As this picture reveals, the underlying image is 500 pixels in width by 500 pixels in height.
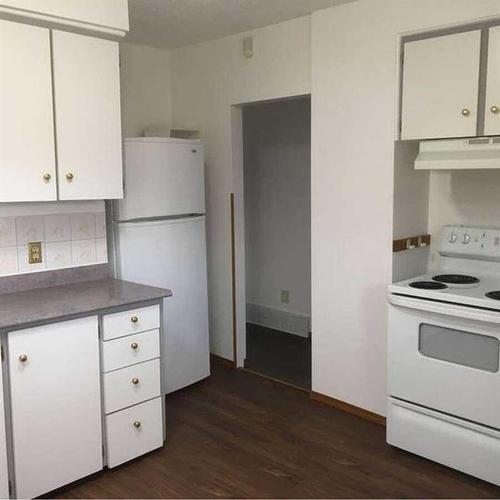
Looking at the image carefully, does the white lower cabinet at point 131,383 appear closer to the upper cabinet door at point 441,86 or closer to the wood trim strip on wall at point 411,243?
the wood trim strip on wall at point 411,243

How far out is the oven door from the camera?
2.40 meters

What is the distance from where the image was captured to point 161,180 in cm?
332

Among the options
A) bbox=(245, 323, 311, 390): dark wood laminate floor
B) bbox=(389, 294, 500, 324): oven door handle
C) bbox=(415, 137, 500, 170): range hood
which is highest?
bbox=(415, 137, 500, 170): range hood

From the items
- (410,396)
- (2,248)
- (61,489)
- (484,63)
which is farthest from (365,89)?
(61,489)

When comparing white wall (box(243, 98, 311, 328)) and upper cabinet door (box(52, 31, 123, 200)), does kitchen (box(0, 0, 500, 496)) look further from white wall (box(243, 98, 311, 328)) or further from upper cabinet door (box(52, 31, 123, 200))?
white wall (box(243, 98, 311, 328))

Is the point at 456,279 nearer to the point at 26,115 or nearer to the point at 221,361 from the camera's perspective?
the point at 221,361

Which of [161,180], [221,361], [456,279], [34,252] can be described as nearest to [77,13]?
[161,180]

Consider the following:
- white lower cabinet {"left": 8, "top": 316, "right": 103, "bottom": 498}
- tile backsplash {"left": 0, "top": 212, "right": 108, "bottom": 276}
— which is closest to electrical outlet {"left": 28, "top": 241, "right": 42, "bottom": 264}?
tile backsplash {"left": 0, "top": 212, "right": 108, "bottom": 276}

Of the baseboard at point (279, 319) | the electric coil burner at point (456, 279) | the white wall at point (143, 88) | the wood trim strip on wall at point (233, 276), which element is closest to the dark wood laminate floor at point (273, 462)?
the wood trim strip on wall at point (233, 276)

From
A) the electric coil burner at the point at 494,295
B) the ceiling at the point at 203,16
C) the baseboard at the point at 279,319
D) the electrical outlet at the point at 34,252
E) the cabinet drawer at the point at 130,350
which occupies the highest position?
the ceiling at the point at 203,16

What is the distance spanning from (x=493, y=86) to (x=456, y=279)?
38.0 inches

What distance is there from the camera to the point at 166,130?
4.09 metres

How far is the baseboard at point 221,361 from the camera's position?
4.01 meters

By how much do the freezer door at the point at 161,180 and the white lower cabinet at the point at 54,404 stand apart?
0.97 m
